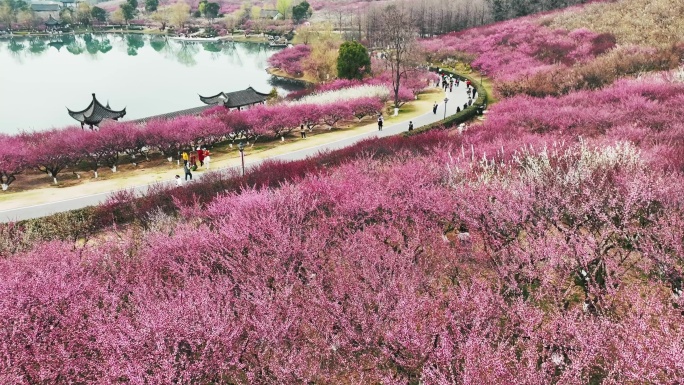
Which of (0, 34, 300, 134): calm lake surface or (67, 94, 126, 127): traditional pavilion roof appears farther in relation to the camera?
(0, 34, 300, 134): calm lake surface

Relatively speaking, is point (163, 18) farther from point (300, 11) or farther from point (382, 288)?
point (382, 288)

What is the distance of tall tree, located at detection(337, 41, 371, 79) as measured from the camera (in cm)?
5694

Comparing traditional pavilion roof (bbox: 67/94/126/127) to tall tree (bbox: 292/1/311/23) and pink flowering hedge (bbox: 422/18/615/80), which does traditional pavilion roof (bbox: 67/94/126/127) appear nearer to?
pink flowering hedge (bbox: 422/18/615/80)

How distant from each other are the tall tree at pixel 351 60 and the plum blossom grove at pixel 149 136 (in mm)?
14690

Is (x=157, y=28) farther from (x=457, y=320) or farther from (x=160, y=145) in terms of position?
(x=457, y=320)

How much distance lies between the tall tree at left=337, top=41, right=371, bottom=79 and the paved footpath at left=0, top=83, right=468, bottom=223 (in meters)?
13.1

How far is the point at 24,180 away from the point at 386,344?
108 feet

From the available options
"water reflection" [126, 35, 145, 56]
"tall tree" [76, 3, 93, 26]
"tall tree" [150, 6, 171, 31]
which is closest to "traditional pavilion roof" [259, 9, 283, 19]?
"tall tree" [150, 6, 171, 31]

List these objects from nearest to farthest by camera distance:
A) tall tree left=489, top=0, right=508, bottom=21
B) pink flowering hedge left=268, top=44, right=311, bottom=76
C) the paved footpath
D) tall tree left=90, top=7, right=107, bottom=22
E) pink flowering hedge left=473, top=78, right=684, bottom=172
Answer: the paved footpath → pink flowering hedge left=473, top=78, right=684, bottom=172 → pink flowering hedge left=268, top=44, right=311, bottom=76 → tall tree left=489, top=0, right=508, bottom=21 → tall tree left=90, top=7, right=107, bottom=22

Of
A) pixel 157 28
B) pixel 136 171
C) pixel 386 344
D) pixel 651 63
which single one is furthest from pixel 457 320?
pixel 157 28

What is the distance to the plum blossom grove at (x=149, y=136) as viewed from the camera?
30609 millimetres

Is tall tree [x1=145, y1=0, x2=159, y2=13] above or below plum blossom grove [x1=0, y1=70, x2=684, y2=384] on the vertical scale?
above

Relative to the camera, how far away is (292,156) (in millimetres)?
31641

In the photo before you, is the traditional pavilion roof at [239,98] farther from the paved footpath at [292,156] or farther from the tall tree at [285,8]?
the tall tree at [285,8]
